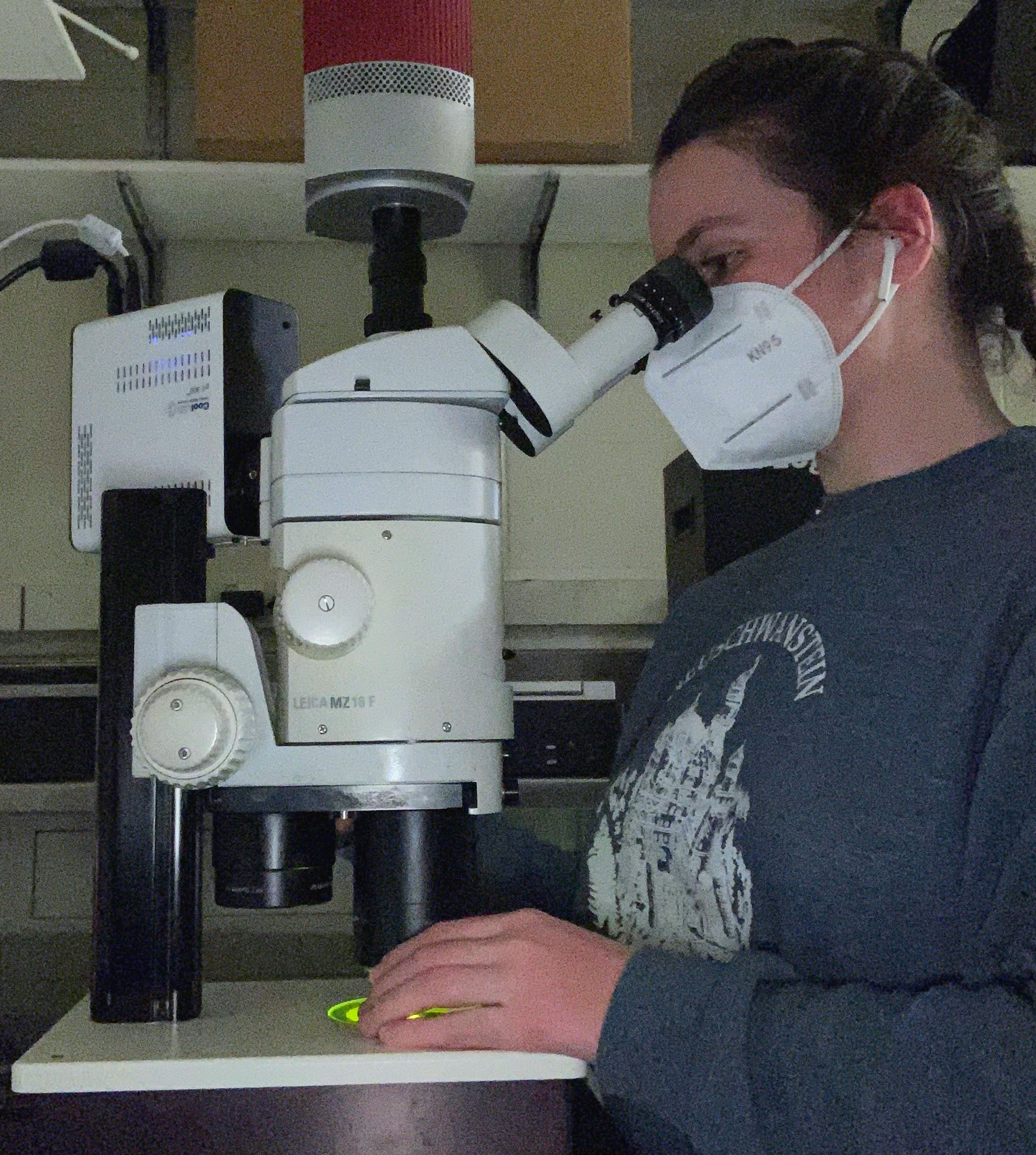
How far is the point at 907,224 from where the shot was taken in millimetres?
829

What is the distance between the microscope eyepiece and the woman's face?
75 millimetres

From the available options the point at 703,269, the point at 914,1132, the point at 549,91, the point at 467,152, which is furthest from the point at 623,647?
the point at 914,1132

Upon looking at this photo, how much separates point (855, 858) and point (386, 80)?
54 centimetres

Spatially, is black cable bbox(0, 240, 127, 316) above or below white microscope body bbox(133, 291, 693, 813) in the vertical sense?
above

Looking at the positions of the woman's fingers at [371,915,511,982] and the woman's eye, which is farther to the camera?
the woman's eye

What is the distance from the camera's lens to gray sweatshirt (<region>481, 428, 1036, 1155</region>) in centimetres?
56

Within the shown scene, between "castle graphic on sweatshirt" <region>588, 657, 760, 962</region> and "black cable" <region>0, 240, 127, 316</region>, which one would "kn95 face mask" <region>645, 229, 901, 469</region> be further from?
"black cable" <region>0, 240, 127, 316</region>

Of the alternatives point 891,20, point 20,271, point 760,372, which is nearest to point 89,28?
point 20,271

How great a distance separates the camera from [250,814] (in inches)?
27.8

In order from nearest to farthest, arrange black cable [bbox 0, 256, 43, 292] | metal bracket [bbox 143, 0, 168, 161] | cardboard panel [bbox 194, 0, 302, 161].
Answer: black cable [bbox 0, 256, 43, 292], cardboard panel [bbox 194, 0, 302, 161], metal bracket [bbox 143, 0, 168, 161]

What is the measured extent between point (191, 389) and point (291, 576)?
0.59 ft

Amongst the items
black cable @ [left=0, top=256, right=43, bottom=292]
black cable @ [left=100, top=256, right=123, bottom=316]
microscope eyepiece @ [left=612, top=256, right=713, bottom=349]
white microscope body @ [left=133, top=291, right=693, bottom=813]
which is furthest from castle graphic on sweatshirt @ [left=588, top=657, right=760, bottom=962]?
black cable @ [left=0, top=256, right=43, bottom=292]

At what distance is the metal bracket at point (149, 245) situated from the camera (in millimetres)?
1759

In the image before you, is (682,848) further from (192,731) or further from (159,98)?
(159,98)
